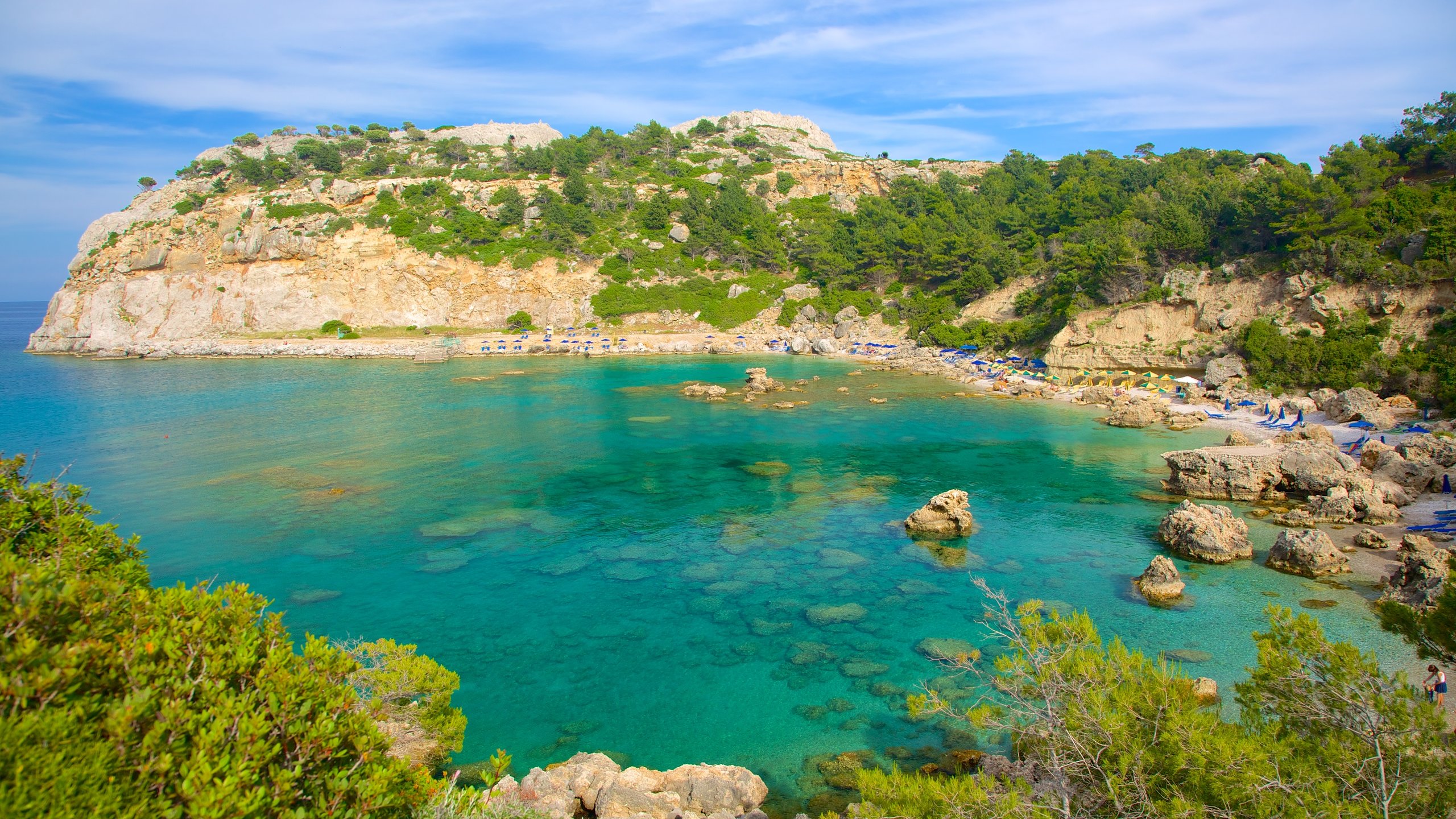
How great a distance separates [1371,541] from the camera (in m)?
17.4

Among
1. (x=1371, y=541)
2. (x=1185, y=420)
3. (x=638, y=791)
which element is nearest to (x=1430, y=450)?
→ (x=1371, y=541)

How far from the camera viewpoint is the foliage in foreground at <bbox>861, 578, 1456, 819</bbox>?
5641 millimetres

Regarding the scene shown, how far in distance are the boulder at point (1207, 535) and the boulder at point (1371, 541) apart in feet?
7.66

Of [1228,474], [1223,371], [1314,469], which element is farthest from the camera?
[1223,371]

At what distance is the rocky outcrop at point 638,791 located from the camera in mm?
8391

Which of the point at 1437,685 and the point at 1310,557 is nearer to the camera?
the point at 1437,685

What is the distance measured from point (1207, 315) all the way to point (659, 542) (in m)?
39.0

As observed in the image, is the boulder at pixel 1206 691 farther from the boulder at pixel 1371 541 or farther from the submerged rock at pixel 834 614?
the boulder at pixel 1371 541

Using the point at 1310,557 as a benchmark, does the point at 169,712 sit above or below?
above

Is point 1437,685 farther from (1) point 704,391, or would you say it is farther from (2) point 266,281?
(2) point 266,281

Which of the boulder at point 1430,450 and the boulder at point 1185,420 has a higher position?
the boulder at point 1430,450

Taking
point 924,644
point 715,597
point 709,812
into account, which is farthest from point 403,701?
point 924,644

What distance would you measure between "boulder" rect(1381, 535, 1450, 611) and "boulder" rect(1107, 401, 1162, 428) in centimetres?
1780

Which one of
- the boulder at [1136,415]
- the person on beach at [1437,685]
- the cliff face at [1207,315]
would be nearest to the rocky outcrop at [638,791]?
the person on beach at [1437,685]
